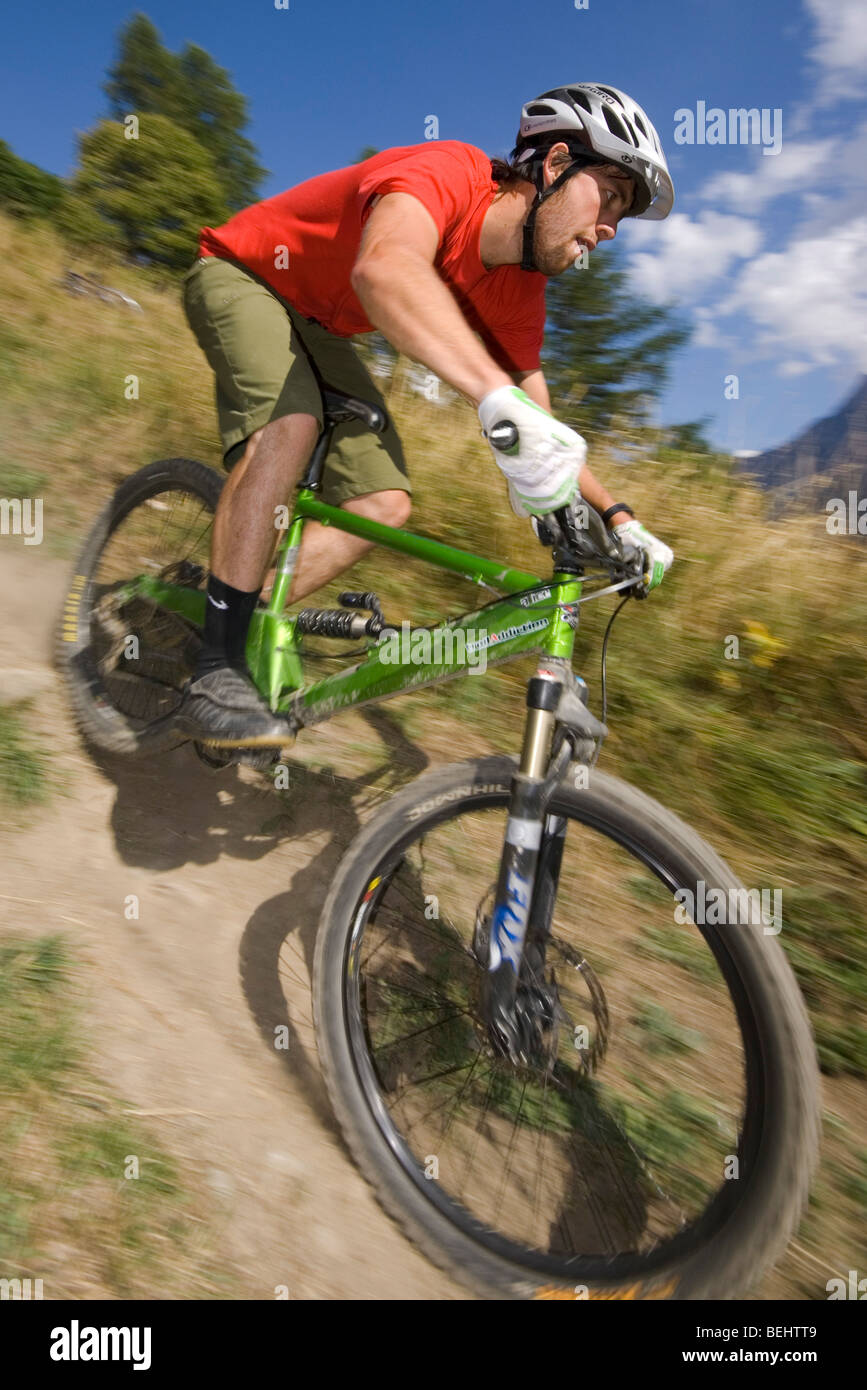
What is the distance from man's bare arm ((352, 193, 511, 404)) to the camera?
1.92 m

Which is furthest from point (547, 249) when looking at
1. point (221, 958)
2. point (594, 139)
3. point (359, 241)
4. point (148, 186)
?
point (148, 186)

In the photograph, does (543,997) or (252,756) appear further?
(252,756)

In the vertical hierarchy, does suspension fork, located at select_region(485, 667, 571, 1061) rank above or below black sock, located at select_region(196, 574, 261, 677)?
below

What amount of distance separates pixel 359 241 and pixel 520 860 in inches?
70.6

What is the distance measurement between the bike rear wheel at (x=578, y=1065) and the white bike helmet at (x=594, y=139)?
5.25 feet

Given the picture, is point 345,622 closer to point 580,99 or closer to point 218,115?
point 580,99

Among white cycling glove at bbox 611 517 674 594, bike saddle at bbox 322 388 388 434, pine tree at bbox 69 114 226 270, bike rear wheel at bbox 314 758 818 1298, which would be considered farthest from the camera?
pine tree at bbox 69 114 226 270

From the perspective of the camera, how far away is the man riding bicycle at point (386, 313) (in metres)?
1.95

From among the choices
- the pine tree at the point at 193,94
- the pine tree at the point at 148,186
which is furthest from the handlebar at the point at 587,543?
the pine tree at the point at 193,94

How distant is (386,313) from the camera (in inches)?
77.7

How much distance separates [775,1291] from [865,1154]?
1.63 feet

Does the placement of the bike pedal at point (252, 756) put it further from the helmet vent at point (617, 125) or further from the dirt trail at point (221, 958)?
the helmet vent at point (617, 125)

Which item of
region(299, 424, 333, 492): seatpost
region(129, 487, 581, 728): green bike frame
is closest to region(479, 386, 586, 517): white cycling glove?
region(129, 487, 581, 728): green bike frame

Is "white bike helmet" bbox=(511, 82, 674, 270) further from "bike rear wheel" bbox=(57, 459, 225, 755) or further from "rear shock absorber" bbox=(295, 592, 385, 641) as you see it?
"bike rear wheel" bbox=(57, 459, 225, 755)
